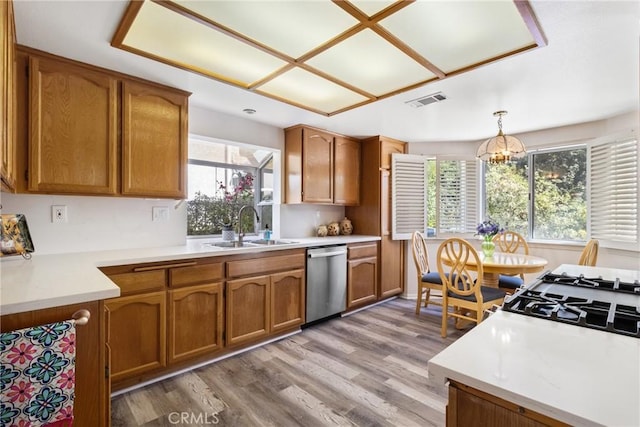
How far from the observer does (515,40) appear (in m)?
1.75

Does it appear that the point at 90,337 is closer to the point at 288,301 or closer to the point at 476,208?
the point at 288,301

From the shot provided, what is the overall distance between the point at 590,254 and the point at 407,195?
212 cm

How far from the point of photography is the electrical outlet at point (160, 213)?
2682mm

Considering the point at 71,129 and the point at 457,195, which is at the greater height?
the point at 71,129

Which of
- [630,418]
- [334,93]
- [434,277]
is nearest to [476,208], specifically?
[434,277]

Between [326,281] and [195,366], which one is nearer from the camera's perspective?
[195,366]

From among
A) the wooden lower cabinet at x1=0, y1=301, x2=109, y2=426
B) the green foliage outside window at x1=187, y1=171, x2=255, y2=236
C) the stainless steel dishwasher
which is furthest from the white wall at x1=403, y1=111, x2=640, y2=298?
the wooden lower cabinet at x1=0, y1=301, x2=109, y2=426

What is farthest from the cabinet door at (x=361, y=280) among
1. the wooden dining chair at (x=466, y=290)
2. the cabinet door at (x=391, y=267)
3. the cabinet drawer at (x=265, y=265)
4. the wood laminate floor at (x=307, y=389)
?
the wooden dining chair at (x=466, y=290)

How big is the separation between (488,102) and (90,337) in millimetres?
3295

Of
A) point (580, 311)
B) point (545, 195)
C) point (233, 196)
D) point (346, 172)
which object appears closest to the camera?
point (580, 311)

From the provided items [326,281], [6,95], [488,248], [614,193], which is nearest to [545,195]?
[614,193]

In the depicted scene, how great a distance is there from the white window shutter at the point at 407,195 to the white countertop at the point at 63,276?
2549 mm

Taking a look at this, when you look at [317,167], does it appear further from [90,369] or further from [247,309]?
[90,369]

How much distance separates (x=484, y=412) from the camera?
677 mm
